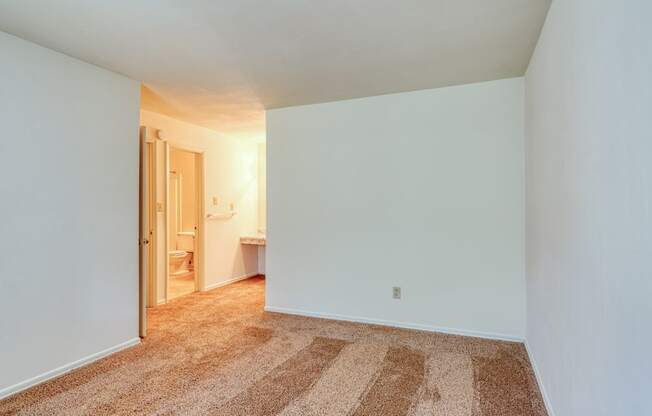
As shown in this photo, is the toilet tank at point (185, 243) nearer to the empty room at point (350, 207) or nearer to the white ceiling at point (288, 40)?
the empty room at point (350, 207)

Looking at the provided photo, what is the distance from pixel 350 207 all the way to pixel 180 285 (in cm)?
314

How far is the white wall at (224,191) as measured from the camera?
4.66 metres

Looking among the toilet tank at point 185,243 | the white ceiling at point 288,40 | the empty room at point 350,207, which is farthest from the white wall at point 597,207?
the toilet tank at point 185,243

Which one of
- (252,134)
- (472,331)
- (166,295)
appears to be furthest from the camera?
(252,134)

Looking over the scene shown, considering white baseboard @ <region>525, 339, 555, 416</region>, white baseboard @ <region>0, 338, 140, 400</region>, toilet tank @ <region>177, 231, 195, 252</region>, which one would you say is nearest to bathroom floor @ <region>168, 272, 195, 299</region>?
toilet tank @ <region>177, 231, 195, 252</region>

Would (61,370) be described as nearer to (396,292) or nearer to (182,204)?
(396,292)

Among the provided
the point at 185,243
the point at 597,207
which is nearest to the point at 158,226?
the point at 185,243

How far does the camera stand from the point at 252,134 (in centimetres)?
533

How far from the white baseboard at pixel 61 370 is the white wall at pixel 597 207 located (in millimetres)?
3118

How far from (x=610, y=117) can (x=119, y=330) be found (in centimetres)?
348

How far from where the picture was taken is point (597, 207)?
1.29 m

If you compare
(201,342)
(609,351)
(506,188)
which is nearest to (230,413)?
(201,342)

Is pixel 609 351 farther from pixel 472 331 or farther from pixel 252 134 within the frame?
pixel 252 134

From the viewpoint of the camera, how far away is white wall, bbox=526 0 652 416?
0.98m
